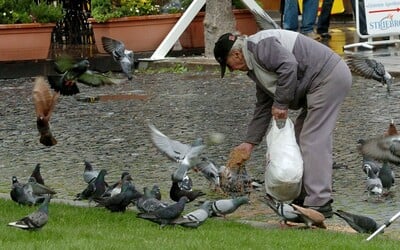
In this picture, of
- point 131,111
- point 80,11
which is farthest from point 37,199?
point 80,11

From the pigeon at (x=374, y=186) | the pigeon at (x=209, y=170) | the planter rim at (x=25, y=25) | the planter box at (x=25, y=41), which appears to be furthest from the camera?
the planter box at (x=25, y=41)

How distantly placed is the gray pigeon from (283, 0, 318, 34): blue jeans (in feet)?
40.2

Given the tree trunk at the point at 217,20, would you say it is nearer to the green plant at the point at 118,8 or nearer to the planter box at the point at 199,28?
the green plant at the point at 118,8

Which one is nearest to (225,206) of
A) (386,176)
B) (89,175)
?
(386,176)

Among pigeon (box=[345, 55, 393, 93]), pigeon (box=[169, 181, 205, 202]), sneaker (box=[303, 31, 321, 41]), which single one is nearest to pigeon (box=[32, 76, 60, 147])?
pigeon (box=[169, 181, 205, 202])

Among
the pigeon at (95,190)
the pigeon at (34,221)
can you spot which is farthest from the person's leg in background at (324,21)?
the pigeon at (34,221)

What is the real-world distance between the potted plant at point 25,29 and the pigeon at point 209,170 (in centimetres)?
1008

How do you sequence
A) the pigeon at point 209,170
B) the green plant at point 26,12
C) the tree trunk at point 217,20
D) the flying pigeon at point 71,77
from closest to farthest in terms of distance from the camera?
the pigeon at point 209,170 → the flying pigeon at point 71,77 → the green plant at point 26,12 → the tree trunk at point 217,20

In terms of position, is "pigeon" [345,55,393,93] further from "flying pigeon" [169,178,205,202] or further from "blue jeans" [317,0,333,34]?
"blue jeans" [317,0,333,34]

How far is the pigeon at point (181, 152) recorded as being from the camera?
8.88 metres

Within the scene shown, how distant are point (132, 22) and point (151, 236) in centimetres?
1266

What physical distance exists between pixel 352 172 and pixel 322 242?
3.14m

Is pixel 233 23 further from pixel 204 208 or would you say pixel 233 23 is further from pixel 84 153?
pixel 204 208

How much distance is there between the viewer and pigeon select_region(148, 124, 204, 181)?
8883mm
